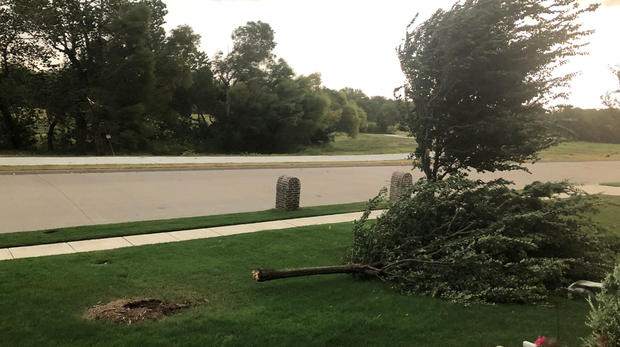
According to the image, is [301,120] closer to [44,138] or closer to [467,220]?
[44,138]

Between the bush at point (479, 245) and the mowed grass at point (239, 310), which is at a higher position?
the bush at point (479, 245)

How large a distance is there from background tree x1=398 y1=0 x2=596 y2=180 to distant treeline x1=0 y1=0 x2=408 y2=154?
25.8 m

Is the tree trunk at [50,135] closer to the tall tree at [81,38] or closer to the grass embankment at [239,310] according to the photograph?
the tall tree at [81,38]

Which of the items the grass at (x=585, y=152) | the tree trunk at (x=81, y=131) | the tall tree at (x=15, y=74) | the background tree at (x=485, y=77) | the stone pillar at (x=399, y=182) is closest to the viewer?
the background tree at (x=485, y=77)

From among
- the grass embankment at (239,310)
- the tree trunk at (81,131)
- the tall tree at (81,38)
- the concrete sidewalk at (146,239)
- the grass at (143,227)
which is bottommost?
the concrete sidewalk at (146,239)

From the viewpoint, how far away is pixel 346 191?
600 inches

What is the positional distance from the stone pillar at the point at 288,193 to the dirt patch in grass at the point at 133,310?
6.18 m

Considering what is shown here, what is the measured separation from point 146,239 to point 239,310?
3.88 metres

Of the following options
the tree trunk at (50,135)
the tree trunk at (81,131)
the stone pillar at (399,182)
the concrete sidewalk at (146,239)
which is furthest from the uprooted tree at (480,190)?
the tree trunk at (50,135)

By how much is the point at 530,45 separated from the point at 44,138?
1361 inches

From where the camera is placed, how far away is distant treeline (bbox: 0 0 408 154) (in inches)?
1191

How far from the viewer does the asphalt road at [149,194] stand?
9.94 metres

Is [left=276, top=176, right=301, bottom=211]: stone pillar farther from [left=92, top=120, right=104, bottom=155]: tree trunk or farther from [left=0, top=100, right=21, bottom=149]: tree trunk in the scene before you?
[left=0, top=100, right=21, bottom=149]: tree trunk

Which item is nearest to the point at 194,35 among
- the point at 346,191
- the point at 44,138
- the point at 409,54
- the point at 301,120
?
the point at 301,120
